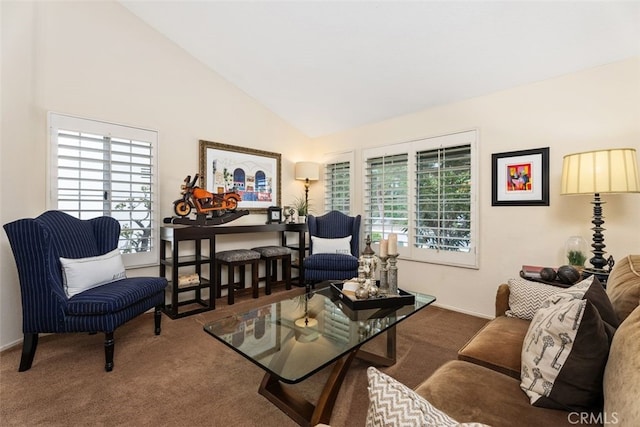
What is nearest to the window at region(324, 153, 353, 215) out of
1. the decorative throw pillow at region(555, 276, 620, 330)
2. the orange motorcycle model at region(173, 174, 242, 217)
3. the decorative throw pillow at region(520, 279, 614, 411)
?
the orange motorcycle model at region(173, 174, 242, 217)

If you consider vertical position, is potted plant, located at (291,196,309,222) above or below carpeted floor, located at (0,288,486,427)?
above

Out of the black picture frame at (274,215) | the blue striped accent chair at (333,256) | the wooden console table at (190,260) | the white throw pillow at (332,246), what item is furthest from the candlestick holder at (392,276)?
the black picture frame at (274,215)

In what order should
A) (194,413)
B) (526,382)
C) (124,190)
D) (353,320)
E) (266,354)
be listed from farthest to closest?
(124,190) < (353,320) < (194,413) < (266,354) < (526,382)

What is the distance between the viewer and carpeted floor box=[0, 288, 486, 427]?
155cm

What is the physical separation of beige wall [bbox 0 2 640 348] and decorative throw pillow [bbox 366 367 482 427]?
2.73m

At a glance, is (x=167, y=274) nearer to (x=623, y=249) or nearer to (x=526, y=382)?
(x=526, y=382)

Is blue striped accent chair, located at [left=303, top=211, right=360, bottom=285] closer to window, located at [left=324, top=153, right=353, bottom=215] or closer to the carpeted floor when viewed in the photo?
window, located at [left=324, top=153, right=353, bottom=215]

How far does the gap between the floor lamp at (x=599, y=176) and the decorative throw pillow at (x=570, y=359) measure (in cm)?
143

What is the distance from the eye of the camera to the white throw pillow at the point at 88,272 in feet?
6.82

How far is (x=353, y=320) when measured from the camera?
180 centimetres

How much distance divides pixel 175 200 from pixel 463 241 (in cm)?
323

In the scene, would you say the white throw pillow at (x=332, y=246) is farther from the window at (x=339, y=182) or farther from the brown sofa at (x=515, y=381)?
the brown sofa at (x=515, y=381)

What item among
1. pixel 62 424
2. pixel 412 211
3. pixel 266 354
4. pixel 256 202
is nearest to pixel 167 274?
pixel 256 202

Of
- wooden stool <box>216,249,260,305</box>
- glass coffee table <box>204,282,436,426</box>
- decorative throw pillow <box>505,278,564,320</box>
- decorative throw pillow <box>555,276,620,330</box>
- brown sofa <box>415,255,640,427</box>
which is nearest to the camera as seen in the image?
brown sofa <box>415,255,640,427</box>
